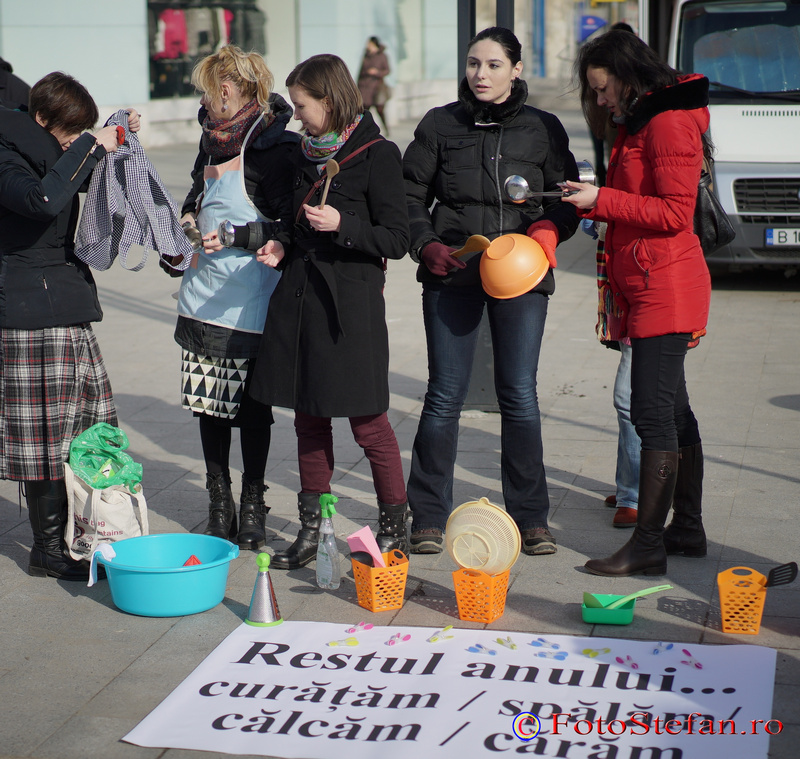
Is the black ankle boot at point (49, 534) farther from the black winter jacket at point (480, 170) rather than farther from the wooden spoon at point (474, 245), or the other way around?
the wooden spoon at point (474, 245)

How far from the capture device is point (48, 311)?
4324 mm

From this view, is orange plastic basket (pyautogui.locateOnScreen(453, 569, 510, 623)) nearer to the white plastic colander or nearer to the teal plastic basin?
the white plastic colander

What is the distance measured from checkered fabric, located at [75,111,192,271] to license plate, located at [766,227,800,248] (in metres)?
6.85

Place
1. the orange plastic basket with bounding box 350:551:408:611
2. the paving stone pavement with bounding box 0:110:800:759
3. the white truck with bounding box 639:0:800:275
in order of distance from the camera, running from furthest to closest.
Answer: the white truck with bounding box 639:0:800:275, the orange plastic basket with bounding box 350:551:408:611, the paving stone pavement with bounding box 0:110:800:759

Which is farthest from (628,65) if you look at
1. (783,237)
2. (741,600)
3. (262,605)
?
(783,237)

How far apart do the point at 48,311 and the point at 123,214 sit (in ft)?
1.55

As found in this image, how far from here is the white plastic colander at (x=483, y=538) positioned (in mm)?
4062

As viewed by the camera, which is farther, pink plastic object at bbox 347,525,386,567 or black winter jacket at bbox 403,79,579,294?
black winter jacket at bbox 403,79,579,294

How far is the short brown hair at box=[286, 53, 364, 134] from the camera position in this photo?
4105mm

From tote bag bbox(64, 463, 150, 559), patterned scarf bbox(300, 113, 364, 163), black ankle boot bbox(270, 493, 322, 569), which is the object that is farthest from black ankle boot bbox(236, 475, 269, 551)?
patterned scarf bbox(300, 113, 364, 163)

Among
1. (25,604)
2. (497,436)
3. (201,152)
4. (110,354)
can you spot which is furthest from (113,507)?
(110,354)

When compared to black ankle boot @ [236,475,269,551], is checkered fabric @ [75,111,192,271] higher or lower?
higher

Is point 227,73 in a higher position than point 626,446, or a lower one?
higher

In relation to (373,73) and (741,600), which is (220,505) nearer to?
(741,600)
